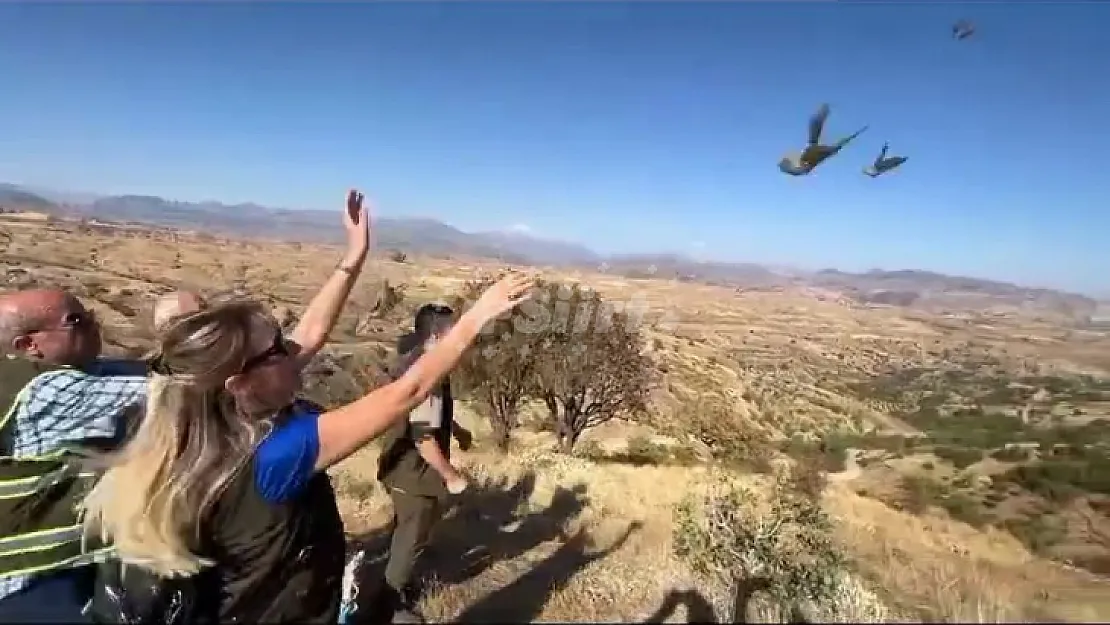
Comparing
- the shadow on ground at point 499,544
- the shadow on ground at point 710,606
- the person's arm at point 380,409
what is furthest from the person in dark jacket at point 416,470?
the person's arm at point 380,409

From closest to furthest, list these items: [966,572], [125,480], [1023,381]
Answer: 1. [125,480]
2. [966,572]
3. [1023,381]

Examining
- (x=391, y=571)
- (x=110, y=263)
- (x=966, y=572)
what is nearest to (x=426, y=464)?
(x=391, y=571)

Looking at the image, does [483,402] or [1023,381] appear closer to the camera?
[1023,381]

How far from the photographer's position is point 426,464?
3861 mm

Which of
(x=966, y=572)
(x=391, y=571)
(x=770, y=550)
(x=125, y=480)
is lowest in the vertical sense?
(x=391, y=571)

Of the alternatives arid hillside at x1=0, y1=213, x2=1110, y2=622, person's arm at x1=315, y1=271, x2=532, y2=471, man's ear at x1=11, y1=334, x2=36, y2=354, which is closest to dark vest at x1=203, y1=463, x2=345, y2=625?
person's arm at x1=315, y1=271, x2=532, y2=471

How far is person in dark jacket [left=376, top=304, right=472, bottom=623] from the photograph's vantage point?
373 centimetres

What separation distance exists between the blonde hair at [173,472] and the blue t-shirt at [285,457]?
0.13 ft

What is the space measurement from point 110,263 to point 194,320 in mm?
51765

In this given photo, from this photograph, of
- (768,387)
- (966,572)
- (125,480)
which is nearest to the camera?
(125,480)

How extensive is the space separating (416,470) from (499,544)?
6.09ft

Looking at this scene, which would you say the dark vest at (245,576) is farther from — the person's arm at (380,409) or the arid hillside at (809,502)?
the arid hillside at (809,502)

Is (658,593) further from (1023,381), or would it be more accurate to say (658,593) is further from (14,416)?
(1023,381)

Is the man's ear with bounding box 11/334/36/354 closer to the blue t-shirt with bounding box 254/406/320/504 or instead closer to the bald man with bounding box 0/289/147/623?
the bald man with bounding box 0/289/147/623
